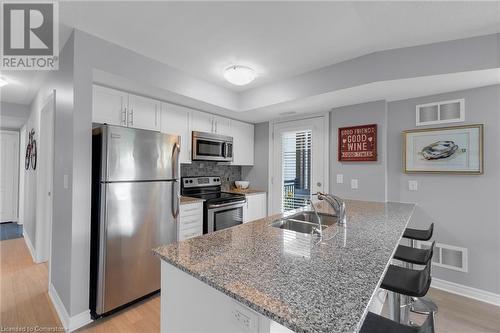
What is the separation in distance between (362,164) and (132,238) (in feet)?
8.98

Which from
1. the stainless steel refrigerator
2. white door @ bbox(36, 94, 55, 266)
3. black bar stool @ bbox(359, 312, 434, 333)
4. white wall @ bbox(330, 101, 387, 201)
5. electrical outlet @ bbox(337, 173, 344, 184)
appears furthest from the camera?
electrical outlet @ bbox(337, 173, 344, 184)

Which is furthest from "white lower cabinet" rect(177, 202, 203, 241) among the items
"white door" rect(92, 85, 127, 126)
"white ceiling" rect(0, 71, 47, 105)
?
"white ceiling" rect(0, 71, 47, 105)

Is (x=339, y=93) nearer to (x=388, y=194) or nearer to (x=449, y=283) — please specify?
(x=388, y=194)

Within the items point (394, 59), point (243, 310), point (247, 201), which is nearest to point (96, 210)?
point (243, 310)

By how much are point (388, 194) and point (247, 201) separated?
1.90m

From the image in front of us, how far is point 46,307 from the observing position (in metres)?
2.13

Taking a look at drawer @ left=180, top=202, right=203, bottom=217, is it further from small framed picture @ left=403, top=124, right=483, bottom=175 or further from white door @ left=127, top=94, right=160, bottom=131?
small framed picture @ left=403, top=124, right=483, bottom=175

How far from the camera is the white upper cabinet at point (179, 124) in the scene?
283 cm

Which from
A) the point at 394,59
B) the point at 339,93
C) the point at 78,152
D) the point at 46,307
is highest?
the point at 394,59

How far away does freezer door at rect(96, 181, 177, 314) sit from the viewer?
193 cm

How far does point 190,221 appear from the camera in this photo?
2.75 metres

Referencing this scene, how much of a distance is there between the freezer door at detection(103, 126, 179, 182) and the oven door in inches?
30.2

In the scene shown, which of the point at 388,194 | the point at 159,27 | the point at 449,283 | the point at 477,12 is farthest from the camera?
the point at 388,194

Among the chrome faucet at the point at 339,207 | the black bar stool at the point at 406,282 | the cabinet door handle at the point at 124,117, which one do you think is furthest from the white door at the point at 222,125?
the black bar stool at the point at 406,282
